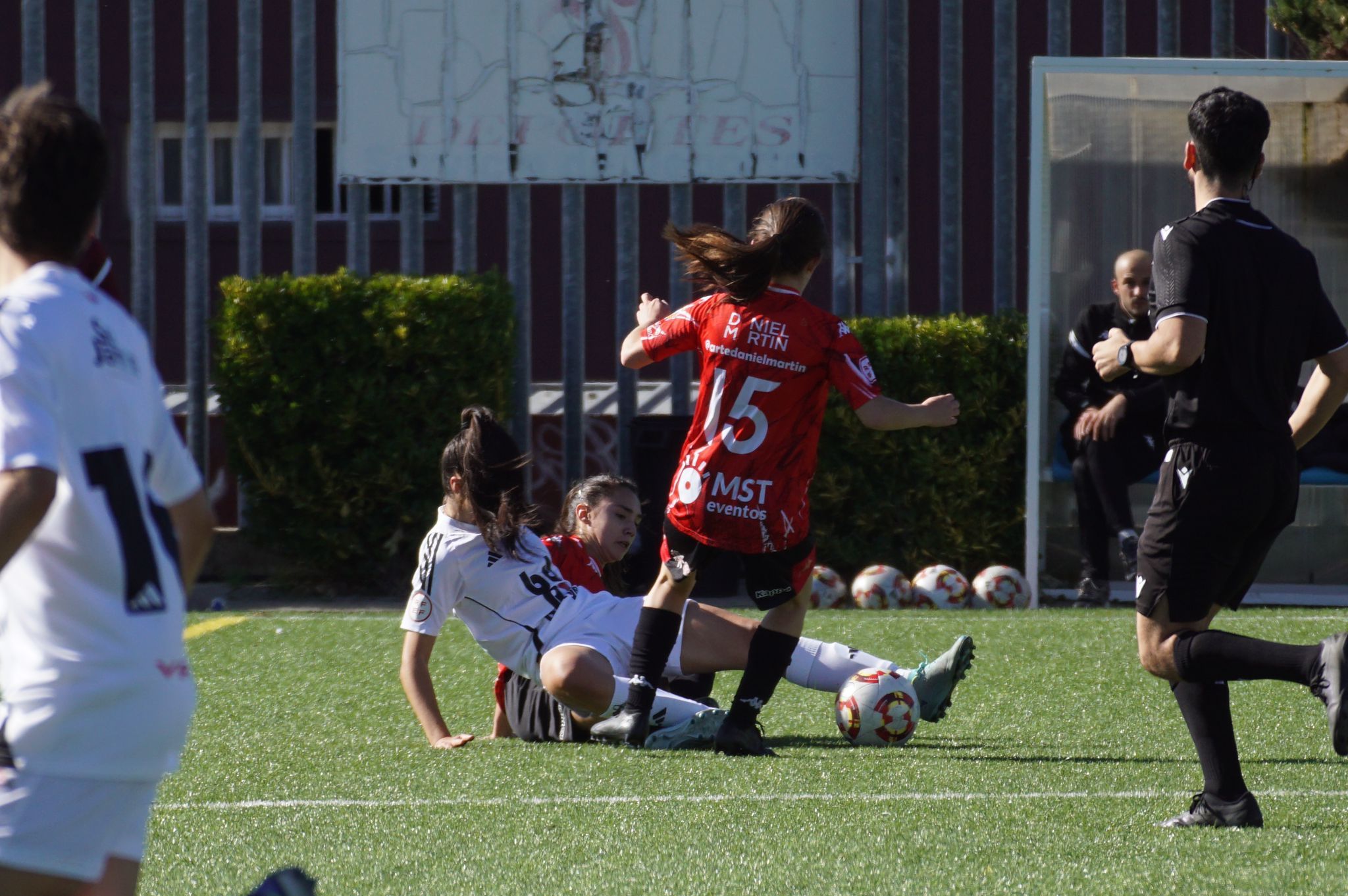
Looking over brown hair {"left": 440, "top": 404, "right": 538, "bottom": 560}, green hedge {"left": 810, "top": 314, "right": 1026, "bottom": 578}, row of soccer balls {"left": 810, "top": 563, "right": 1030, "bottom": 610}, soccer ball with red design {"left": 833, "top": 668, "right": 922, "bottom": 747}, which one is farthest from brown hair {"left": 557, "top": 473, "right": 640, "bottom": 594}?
green hedge {"left": 810, "top": 314, "right": 1026, "bottom": 578}

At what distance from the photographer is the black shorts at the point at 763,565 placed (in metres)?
4.92

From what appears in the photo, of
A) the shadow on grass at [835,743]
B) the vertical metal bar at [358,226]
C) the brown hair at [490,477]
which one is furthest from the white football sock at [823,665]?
the vertical metal bar at [358,226]

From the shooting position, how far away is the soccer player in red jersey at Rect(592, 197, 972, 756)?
16.0 ft

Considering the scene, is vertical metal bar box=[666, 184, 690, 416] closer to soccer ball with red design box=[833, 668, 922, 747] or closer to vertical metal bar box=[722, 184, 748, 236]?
vertical metal bar box=[722, 184, 748, 236]

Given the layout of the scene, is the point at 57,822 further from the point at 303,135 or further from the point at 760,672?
the point at 303,135

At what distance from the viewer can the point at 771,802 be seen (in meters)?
4.18

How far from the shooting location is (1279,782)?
4320mm

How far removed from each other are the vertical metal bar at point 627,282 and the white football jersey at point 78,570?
26.2ft

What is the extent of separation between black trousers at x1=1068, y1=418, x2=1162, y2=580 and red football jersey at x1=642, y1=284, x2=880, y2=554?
4214mm

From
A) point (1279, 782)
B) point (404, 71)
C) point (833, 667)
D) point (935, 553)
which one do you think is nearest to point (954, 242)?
point (935, 553)

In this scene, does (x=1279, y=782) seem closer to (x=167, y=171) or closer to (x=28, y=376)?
(x=28, y=376)

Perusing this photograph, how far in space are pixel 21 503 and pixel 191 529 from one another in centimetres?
43

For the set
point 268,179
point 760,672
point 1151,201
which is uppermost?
point 268,179

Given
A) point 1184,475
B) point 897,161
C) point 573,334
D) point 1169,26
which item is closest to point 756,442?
point 1184,475
